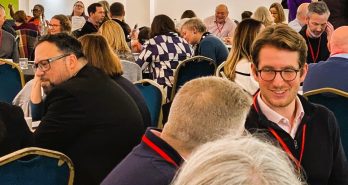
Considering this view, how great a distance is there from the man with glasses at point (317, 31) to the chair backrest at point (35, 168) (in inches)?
161

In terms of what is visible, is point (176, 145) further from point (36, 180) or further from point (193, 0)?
point (193, 0)

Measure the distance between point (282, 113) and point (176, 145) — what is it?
29.6 inches

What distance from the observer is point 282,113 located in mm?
2248

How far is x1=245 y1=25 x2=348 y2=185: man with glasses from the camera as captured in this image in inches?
85.5

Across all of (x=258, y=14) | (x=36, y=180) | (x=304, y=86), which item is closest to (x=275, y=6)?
(x=258, y=14)

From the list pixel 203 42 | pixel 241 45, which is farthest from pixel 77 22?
pixel 241 45

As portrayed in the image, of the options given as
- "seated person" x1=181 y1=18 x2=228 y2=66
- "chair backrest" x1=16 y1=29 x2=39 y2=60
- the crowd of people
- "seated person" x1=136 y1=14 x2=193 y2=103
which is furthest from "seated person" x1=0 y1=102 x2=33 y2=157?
"chair backrest" x1=16 y1=29 x2=39 y2=60

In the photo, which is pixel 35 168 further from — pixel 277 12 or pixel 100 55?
pixel 277 12

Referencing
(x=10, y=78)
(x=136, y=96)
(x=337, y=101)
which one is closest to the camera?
(x=337, y=101)

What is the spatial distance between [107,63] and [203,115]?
6.36 ft

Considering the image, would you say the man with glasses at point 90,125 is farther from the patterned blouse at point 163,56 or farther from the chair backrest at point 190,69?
the patterned blouse at point 163,56

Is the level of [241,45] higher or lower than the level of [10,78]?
higher

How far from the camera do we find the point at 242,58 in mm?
4352

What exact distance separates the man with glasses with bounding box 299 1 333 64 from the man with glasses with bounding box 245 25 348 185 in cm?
359
